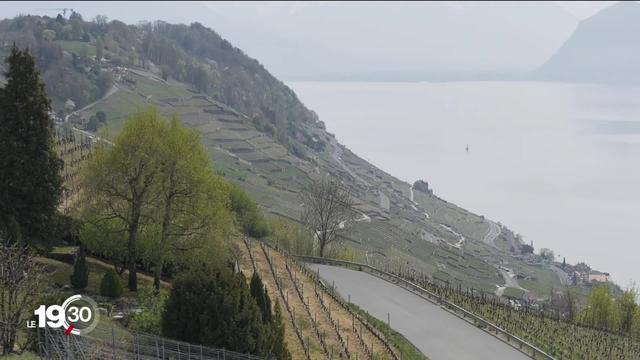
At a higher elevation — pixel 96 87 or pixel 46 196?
pixel 96 87

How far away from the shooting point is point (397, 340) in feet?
94.4

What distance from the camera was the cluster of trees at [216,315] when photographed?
19.6 meters

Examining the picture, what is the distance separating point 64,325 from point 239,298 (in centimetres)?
527

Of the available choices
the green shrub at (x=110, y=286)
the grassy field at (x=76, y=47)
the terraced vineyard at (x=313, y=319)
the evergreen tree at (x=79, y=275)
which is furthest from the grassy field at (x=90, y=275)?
the grassy field at (x=76, y=47)

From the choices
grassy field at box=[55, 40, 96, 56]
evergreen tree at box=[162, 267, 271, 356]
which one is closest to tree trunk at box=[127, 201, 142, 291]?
evergreen tree at box=[162, 267, 271, 356]

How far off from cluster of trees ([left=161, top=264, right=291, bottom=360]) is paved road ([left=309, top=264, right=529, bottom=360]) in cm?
1084

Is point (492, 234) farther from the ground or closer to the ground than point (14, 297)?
closer to the ground

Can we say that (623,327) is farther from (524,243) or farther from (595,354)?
(524,243)

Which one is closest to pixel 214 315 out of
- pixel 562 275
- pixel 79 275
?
pixel 79 275

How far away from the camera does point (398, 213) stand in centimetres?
16350

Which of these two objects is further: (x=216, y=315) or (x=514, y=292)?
(x=514, y=292)

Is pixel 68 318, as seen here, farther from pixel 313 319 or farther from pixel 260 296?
pixel 313 319

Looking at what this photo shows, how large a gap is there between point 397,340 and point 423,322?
13.9 ft

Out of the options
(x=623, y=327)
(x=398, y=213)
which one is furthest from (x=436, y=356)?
(x=398, y=213)
